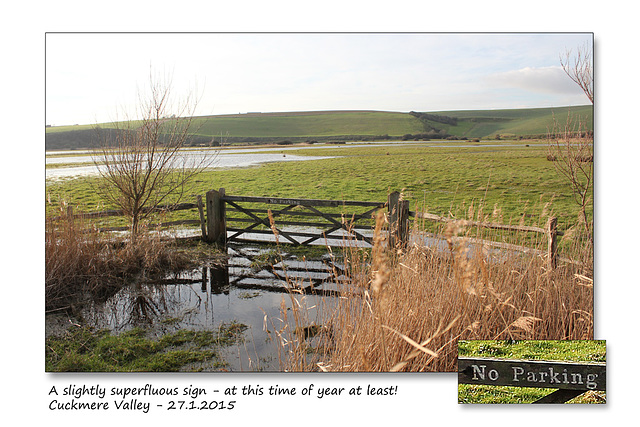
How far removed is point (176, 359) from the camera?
124 inches

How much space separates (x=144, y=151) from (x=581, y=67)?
4605 mm

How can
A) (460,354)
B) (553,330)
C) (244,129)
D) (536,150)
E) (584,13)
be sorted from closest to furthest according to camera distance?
1. (460,354)
2. (553,330)
3. (584,13)
4. (536,150)
5. (244,129)

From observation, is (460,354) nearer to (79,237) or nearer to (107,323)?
(107,323)

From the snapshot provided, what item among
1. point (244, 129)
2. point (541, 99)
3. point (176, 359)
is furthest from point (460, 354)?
point (244, 129)

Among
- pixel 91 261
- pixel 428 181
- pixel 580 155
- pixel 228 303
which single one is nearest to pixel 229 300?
pixel 228 303

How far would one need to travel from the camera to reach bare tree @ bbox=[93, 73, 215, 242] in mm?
4590

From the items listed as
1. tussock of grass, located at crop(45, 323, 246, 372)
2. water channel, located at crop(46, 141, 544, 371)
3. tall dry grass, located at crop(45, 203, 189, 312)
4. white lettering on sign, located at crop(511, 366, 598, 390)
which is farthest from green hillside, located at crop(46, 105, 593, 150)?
white lettering on sign, located at crop(511, 366, 598, 390)

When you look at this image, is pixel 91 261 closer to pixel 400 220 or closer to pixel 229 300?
pixel 229 300

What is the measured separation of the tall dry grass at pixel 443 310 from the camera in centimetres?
247

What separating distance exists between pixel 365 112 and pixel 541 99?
1669 millimetres

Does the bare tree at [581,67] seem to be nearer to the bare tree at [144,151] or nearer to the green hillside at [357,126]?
the green hillside at [357,126]

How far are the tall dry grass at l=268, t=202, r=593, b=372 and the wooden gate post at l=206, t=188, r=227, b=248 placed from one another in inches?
157

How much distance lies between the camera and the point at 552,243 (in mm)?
3262

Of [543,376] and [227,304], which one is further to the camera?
[227,304]
